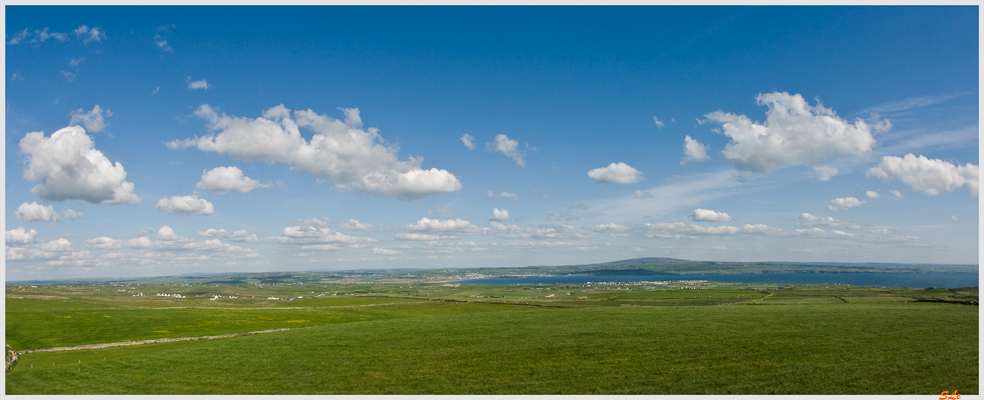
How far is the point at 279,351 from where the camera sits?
4612 centimetres

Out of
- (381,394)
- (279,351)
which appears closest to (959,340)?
(381,394)

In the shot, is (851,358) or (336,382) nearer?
(336,382)

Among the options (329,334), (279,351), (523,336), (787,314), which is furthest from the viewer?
(787,314)

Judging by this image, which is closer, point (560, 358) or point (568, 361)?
point (568, 361)

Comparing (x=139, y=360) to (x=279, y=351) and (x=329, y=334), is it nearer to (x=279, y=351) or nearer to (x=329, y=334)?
(x=279, y=351)

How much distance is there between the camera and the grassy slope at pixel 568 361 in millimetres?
32875

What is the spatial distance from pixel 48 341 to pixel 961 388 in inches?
3576

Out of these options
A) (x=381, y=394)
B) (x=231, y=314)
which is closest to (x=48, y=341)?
(x=231, y=314)

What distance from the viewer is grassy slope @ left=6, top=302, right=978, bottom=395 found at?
1294 inches

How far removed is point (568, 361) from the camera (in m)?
39.5

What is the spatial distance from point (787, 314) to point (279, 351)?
6238 centimetres

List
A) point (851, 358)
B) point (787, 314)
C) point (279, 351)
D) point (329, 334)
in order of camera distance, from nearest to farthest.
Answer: point (851, 358) < point (279, 351) < point (329, 334) < point (787, 314)

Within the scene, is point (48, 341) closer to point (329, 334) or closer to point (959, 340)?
point (329, 334)

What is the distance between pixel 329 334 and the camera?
185 feet
